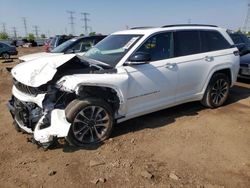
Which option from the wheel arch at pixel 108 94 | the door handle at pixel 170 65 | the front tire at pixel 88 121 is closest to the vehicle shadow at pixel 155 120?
the front tire at pixel 88 121

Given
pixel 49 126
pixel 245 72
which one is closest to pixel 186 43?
pixel 49 126

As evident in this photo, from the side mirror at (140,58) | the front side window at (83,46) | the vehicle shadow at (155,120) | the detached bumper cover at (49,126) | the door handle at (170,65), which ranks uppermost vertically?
the side mirror at (140,58)

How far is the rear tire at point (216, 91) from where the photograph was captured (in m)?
6.32

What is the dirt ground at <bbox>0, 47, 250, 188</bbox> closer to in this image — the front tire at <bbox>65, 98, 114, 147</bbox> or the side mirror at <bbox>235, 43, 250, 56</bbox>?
the front tire at <bbox>65, 98, 114, 147</bbox>

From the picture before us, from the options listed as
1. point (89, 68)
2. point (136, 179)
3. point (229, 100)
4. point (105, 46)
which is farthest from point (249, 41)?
point (136, 179)

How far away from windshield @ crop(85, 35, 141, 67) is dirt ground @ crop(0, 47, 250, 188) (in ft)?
4.20

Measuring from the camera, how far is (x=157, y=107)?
17.9 ft

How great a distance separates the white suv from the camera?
14.7 ft

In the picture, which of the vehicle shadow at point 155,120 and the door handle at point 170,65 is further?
the door handle at point 170,65

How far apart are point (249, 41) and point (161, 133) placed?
10.6 m

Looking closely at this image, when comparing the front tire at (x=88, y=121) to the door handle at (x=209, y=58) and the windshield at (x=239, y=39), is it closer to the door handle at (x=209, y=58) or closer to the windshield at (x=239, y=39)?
the door handle at (x=209, y=58)

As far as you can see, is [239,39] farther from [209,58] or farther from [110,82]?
[110,82]

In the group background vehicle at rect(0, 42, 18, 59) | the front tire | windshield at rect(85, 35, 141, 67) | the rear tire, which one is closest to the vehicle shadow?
the front tire

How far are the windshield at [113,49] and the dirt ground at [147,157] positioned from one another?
4.20 ft
